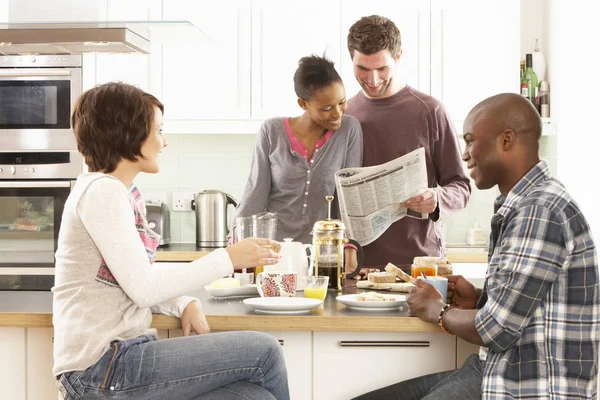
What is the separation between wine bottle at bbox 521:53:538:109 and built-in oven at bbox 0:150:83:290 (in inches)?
91.5

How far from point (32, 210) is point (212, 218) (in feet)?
2.91

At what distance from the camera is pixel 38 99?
3959 mm

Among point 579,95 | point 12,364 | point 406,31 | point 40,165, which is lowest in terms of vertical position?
point 12,364

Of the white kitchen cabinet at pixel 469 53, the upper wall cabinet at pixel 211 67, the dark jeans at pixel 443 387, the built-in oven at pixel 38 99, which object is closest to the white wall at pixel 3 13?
the built-in oven at pixel 38 99

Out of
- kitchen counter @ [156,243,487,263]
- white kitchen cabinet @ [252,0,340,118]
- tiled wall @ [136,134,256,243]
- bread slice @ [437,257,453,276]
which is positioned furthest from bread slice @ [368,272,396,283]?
tiled wall @ [136,134,256,243]

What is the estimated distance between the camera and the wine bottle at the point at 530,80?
435 centimetres

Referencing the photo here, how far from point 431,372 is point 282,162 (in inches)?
41.9

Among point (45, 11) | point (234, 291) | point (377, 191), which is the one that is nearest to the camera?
point (234, 291)

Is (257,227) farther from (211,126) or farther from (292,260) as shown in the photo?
(211,126)

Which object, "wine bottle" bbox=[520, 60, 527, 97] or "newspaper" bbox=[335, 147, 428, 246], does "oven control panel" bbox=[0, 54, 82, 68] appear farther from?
"wine bottle" bbox=[520, 60, 527, 97]

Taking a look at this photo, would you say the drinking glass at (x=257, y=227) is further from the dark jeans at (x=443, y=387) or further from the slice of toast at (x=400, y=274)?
the dark jeans at (x=443, y=387)

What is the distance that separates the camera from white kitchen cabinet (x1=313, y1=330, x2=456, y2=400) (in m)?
1.97

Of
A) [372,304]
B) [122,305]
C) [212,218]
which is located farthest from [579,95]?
[122,305]

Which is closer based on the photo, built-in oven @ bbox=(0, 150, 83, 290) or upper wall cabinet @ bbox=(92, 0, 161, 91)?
built-in oven @ bbox=(0, 150, 83, 290)
